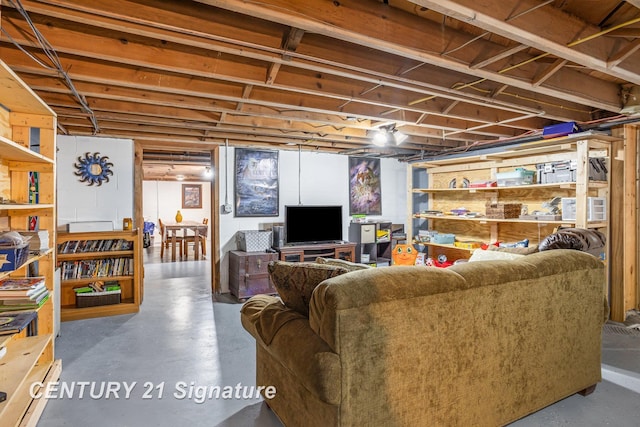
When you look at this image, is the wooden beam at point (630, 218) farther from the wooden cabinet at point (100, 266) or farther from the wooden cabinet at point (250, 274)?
the wooden cabinet at point (100, 266)

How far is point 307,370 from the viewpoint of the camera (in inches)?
59.3

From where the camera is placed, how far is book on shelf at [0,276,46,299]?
211 centimetres

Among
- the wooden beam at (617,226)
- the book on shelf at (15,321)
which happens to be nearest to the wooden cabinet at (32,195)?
the book on shelf at (15,321)

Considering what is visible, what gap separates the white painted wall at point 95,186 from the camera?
448cm

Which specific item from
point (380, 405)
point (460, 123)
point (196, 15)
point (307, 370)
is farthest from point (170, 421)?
point (460, 123)

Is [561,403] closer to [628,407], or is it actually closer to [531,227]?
[628,407]

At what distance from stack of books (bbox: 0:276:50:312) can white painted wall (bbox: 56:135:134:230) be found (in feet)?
8.27

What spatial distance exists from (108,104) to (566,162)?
4579 millimetres

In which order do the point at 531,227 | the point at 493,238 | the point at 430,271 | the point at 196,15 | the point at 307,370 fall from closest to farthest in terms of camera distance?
the point at 307,370
the point at 430,271
the point at 196,15
the point at 531,227
the point at 493,238

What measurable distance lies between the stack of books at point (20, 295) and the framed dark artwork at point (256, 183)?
3.17 metres

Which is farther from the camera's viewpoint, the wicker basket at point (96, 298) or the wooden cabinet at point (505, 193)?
the wicker basket at point (96, 298)

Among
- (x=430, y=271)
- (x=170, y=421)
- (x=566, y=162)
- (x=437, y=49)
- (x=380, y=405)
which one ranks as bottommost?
(x=170, y=421)

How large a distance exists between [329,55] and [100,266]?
12.2 ft

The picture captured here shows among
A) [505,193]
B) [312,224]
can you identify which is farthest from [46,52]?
[505,193]
